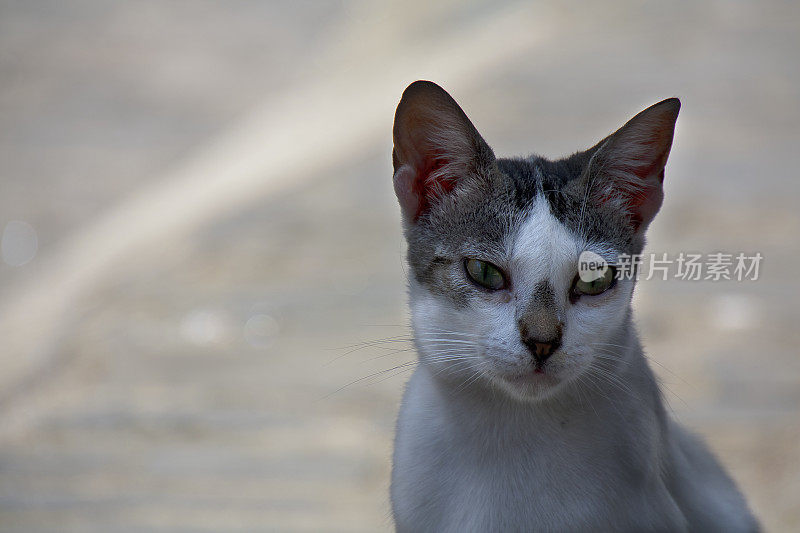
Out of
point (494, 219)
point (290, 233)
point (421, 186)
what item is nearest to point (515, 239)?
point (494, 219)

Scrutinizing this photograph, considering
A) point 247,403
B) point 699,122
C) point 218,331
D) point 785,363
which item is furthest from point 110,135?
point 785,363

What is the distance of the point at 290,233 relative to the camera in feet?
8.79

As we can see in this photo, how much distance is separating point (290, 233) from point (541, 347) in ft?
6.15

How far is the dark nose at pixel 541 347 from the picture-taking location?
870mm

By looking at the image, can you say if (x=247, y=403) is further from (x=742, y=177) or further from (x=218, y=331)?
(x=742, y=177)

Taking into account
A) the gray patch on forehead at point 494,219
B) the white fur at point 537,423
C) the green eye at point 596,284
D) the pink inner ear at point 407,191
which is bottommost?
the white fur at point 537,423

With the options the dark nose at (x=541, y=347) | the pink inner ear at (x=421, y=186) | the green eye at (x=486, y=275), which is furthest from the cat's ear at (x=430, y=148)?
the dark nose at (x=541, y=347)

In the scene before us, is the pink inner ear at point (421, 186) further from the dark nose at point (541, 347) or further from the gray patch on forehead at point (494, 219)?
the dark nose at point (541, 347)

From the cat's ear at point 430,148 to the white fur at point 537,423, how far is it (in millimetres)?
93

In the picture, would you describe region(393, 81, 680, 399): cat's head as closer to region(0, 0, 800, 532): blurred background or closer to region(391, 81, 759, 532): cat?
region(391, 81, 759, 532): cat

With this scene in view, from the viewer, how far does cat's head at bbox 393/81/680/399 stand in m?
0.89

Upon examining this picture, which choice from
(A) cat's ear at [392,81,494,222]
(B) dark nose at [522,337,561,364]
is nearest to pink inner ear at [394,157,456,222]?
(A) cat's ear at [392,81,494,222]

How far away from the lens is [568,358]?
0.89 meters

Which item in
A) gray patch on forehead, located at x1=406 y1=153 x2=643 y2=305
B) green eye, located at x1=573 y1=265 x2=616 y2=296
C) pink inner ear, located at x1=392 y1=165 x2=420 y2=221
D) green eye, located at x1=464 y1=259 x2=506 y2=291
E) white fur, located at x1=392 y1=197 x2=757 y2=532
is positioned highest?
pink inner ear, located at x1=392 y1=165 x2=420 y2=221
